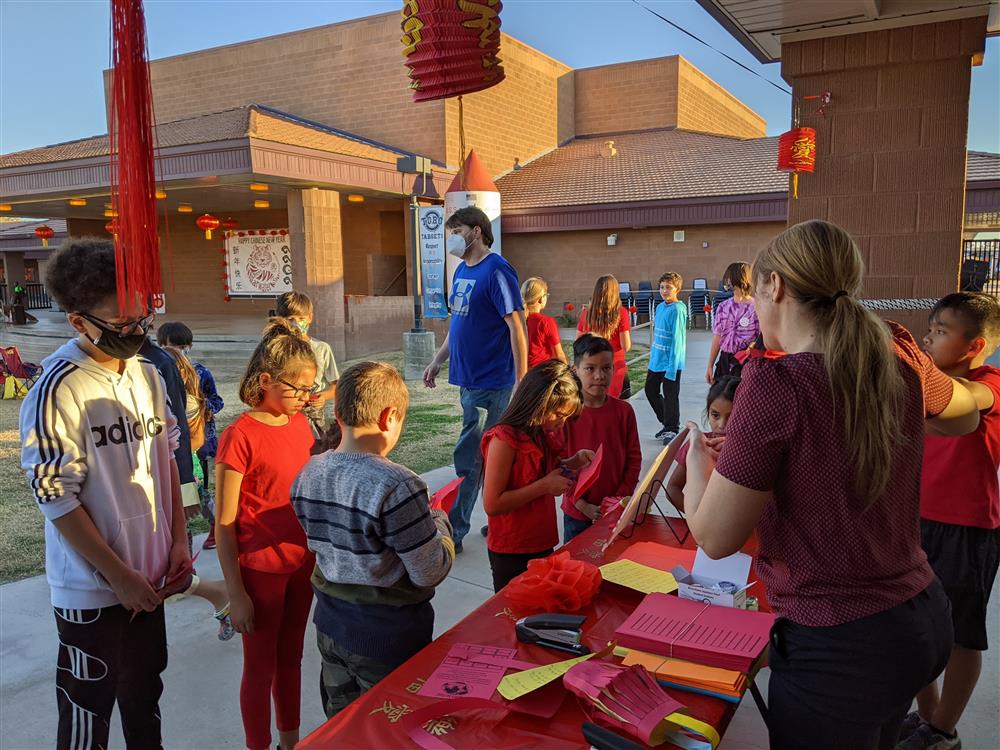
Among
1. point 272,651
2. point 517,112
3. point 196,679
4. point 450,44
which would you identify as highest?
point 517,112

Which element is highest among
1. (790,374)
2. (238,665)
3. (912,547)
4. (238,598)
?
(790,374)

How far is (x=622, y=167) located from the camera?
858 inches

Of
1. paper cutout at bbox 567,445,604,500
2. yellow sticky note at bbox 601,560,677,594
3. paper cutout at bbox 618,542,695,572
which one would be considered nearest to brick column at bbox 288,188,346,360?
paper cutout at bbox 567,445,604,500

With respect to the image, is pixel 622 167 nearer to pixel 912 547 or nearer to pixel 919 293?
pixel 919 293

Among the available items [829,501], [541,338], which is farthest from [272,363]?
[541,338]

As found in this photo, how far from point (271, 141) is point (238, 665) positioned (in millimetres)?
11510

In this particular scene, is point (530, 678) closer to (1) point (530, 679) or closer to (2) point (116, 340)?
(1) point (530, 679)

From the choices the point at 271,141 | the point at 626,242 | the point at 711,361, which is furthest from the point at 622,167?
the point at 711,361

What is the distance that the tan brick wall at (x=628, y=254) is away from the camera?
59.8 ft

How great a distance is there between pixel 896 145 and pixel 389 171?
12488mm

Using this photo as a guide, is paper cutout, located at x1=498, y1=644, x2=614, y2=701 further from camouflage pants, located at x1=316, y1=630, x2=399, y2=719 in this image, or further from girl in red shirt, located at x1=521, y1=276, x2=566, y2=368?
girl in red shirt, located at x1=521, y1=276, x2=566, y2=368

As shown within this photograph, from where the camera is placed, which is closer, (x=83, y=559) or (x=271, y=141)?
(x=83, y=559)

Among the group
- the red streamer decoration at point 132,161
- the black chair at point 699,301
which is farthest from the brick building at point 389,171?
the red streamer decoration at point 132,161

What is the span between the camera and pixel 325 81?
21.1m
